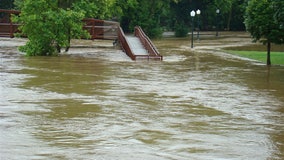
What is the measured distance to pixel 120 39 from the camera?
45.9 metres

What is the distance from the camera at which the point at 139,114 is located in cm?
1525

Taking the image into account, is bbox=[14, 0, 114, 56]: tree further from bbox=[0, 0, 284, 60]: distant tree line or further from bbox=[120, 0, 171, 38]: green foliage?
bbox=[120, 0, 171, 38]: green foliage

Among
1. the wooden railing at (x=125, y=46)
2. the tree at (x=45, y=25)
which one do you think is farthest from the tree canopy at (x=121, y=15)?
the wooden railing at (x=125, y=46)

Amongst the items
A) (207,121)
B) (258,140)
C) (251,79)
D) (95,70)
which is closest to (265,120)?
(207,121)

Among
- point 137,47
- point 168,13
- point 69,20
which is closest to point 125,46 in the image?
point 137,47

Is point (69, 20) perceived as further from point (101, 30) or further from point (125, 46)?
point (101, 30)

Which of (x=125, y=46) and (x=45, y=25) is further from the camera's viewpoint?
(x=125, y=46)

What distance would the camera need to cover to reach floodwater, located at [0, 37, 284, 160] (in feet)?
36.1

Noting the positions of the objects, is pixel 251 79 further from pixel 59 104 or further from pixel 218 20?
pixel 218 20

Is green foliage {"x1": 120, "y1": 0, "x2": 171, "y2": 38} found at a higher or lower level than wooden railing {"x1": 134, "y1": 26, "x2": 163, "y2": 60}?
higher

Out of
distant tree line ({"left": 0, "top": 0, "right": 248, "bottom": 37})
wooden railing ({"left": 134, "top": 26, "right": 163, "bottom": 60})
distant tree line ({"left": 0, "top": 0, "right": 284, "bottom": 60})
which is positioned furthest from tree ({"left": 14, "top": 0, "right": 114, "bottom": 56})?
A: distant tree line ({"left": 0, "top": 0, "right": 248, "bottom": 37})

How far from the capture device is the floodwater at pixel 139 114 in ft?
36.1

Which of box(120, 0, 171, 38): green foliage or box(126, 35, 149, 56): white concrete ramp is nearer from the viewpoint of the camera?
box(126, 35, 149, 56): white concrete ramp

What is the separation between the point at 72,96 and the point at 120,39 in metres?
27.9
